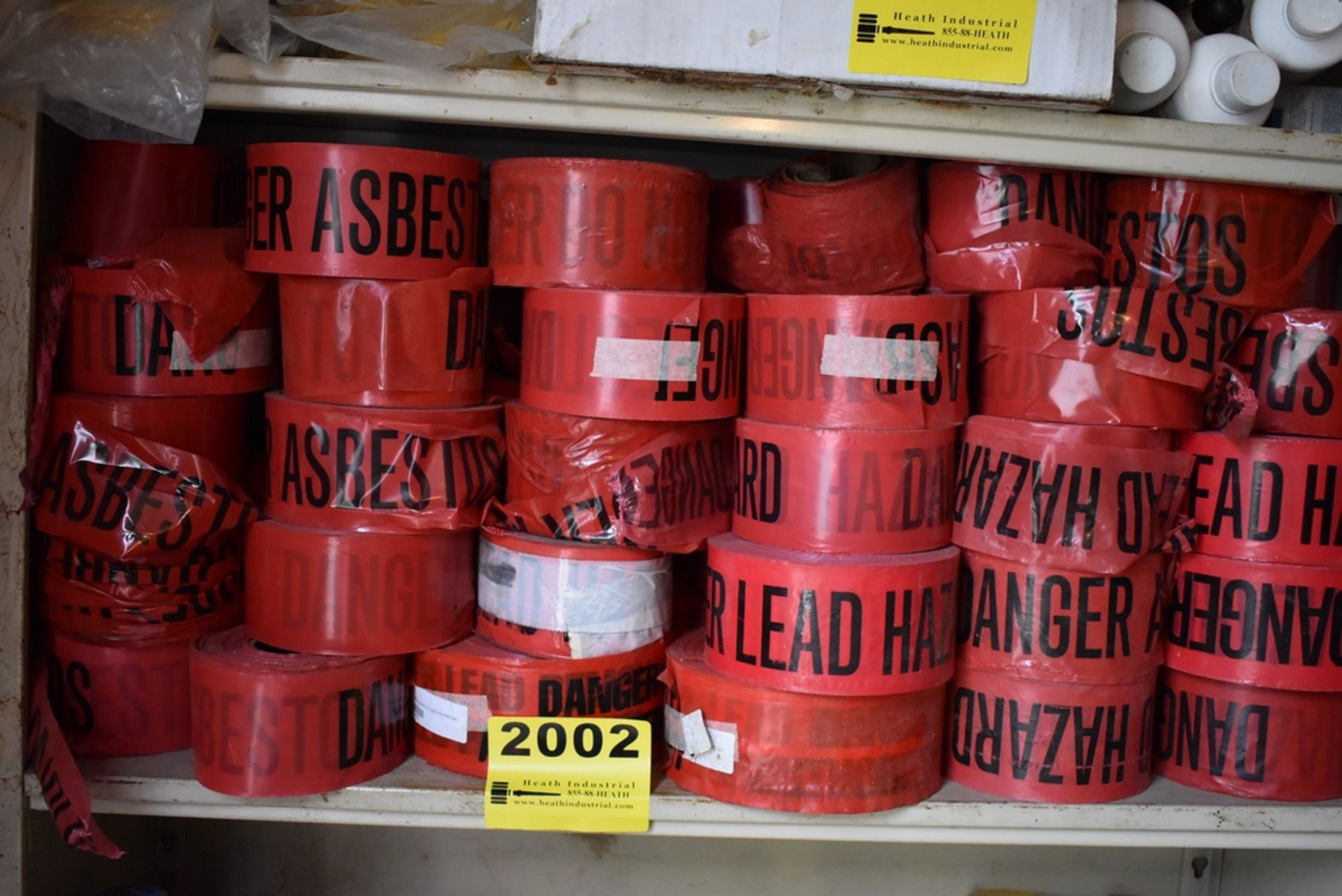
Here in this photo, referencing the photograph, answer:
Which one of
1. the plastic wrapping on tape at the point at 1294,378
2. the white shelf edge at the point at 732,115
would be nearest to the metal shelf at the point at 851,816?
the plastic wrapping on tape at the point at 1294,378

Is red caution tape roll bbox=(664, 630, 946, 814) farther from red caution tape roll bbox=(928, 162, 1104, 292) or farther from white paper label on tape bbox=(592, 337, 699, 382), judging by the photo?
red caution tape roll bbox=(928, 162, 1104, 292)

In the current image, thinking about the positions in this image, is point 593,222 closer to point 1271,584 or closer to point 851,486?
point 851,486

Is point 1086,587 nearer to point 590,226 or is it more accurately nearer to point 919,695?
point 919,695

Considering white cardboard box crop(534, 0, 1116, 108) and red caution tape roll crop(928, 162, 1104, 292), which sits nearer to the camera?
white cardboard box crop(534, 0, 1116, 108)

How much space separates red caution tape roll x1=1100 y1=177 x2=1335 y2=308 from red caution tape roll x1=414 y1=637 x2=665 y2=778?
30.2 inches

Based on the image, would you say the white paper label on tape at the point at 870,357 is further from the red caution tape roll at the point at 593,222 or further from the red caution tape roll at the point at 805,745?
the red caution tape roll at the point at 805,745

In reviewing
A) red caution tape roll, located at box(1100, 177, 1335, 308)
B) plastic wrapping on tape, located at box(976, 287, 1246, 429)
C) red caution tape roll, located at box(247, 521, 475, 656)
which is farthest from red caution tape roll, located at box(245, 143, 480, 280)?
red caution tape roll, located at box(1100, 177, 1335, 308)

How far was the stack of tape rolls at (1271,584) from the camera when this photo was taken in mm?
1232

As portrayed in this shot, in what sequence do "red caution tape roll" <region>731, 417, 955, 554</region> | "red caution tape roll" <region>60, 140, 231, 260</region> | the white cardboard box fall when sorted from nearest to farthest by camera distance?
the white cardboard box
"red caution tape roll" <region>731, 417, 955, 554</region>
"red caution tape roll" <region>60, 140, 231, 260</region>

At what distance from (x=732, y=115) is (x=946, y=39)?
234mm

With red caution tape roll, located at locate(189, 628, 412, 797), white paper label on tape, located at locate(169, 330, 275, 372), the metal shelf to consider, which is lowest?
the metal shelf

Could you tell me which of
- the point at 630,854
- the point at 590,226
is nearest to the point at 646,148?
the point at 590,226

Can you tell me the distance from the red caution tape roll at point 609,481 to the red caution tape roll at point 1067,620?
1.15 feet

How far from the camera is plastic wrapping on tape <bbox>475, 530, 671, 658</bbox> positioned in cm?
129
